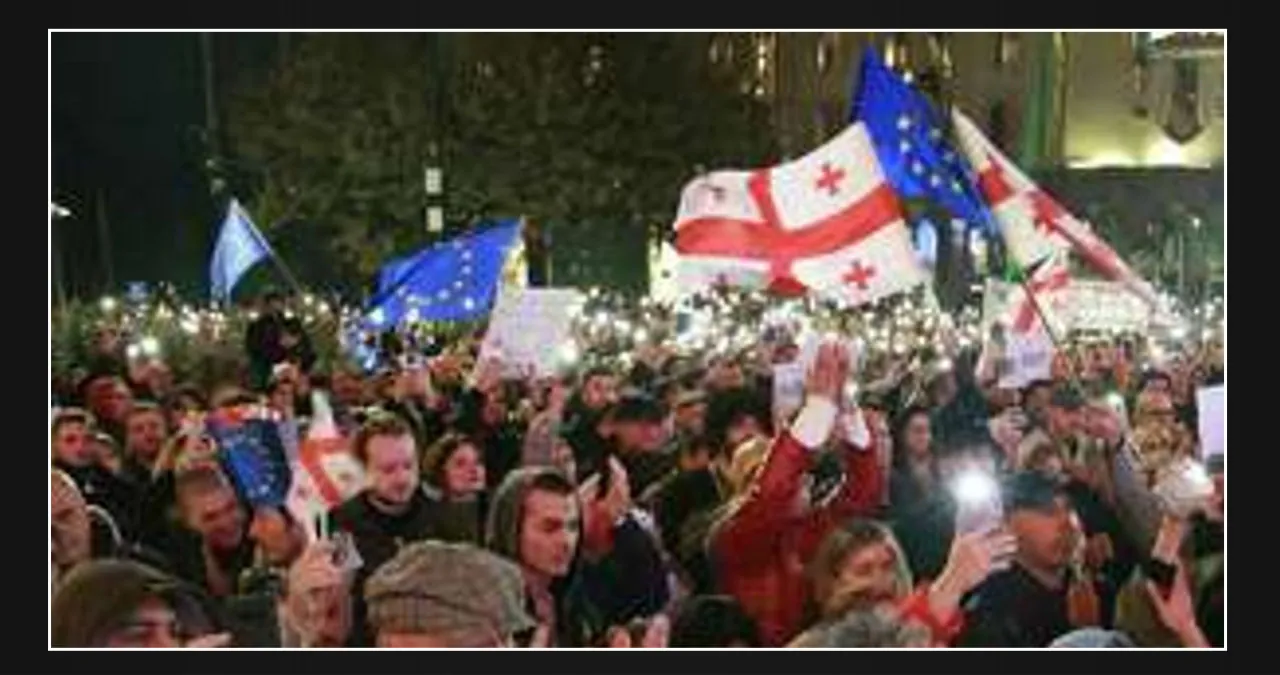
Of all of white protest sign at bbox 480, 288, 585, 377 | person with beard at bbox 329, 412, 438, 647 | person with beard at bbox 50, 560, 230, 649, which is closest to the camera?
person with beard at bbox 50, 560, 230, 649

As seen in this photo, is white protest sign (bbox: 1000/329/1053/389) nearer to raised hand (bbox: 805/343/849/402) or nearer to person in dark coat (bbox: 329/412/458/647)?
raised hand (bbox: 805/343/849/402)

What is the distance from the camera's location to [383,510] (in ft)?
28.0

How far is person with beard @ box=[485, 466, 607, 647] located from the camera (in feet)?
27.3

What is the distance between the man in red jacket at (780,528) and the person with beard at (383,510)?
97 cm

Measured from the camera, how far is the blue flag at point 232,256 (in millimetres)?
8516

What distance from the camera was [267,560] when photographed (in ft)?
28.3

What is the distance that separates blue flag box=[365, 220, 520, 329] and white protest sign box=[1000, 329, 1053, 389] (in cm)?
168

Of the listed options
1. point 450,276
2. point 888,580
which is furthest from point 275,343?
point 888,580

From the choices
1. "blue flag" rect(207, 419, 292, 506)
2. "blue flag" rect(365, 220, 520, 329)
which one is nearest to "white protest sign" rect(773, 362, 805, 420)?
"blue flag" rect(365, 220, 520, 329)

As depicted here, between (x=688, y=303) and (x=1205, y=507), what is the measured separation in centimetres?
182

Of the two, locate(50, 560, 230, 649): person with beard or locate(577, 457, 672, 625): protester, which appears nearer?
locate(50, 560, 230, 649): person with beard
